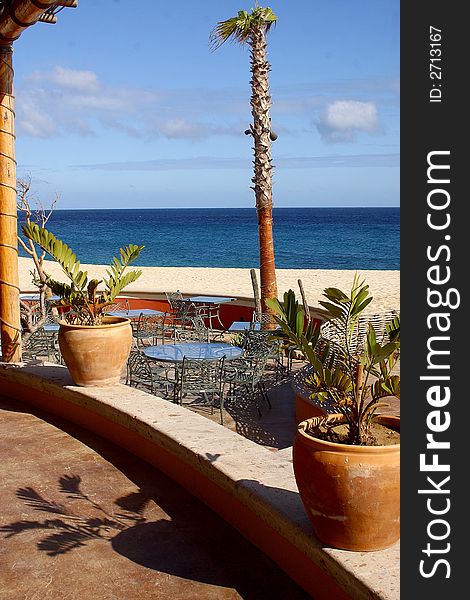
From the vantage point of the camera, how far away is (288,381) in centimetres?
955

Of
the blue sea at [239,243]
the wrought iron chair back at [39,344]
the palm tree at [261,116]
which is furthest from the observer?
the blue sea at [239,243]

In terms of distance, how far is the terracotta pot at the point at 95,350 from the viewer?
4867 mm

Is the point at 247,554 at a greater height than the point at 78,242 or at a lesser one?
lesser

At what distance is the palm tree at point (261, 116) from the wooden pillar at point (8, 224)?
7.91 metres

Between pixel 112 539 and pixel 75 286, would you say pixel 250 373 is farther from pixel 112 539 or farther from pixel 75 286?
pixel 112 539

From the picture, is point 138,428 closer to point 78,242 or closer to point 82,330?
point 82,330

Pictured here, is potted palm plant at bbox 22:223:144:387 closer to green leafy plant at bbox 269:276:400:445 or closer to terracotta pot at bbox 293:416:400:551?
green leafy plant at bbox 269:276:400:445

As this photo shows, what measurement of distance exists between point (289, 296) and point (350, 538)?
91 centimetres

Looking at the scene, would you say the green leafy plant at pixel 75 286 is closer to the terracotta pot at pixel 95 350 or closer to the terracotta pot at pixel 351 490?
the terracotta pot at pixel 95 350

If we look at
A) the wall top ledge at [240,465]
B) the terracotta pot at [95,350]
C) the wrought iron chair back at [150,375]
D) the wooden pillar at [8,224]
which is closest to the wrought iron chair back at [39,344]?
the wrought iron chair back at [150,375]

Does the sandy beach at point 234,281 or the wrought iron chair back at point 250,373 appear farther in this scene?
the sandy beach at point 234,281

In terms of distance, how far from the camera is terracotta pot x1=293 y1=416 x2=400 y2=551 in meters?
2.36

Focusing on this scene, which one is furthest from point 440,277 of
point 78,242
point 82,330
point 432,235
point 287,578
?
point 78,242

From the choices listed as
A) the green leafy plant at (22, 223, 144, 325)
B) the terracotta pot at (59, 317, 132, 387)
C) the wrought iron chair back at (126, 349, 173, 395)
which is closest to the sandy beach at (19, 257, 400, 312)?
the wrought iron chair back at (126, 349, 173, 395)
